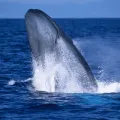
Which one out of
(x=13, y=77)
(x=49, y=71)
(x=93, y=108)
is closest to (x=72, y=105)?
(x=93, y=108)

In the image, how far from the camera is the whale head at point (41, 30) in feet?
79.3

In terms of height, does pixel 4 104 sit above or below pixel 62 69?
below

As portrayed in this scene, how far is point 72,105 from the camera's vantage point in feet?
77.5

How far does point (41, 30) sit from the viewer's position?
24266 mm

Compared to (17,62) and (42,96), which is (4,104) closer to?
(42,96)

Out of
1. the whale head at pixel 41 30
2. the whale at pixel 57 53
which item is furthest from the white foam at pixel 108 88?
the whale head at pixel 41 30

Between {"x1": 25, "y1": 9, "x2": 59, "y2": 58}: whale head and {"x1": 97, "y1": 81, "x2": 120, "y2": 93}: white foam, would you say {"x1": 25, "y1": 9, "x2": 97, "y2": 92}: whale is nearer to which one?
{"x1": 25, "y1": 9, "x2": 59, "y2": 58}: whale head

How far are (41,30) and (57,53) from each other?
134 centimetres

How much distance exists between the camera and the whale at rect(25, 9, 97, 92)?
24.2 m

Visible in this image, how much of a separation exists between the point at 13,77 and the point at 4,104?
1010 cm

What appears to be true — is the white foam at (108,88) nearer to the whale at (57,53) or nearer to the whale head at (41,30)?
the whale at (57,53)

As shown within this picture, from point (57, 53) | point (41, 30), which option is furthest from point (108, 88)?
point (41, 30)

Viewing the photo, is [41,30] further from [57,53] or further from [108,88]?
[108,88]

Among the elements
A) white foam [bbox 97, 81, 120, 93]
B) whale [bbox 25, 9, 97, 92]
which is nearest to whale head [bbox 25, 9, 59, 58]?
whale [bbox 25, 9, 97, 92]
